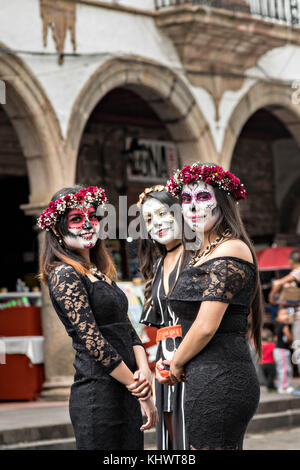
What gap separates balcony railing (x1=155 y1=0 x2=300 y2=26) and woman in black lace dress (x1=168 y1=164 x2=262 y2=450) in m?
10.0

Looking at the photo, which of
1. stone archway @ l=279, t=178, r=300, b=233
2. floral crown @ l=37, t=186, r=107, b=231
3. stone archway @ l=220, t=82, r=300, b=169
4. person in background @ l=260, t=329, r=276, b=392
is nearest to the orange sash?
floral crown @ l=37, t=186, r=107, b=231

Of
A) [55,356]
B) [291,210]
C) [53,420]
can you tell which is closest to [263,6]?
[291,210]

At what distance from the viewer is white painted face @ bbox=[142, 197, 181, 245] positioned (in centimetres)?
586

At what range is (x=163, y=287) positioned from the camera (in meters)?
5.49

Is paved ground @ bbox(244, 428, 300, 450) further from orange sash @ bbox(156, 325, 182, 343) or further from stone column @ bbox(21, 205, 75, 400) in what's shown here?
orange sash @ bbox(156, 325, 182, 343)

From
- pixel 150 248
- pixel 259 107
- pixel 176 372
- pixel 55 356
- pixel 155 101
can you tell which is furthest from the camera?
pixel 259 107

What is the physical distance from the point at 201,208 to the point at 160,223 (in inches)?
67.5

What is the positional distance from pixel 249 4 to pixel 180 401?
10.6 m

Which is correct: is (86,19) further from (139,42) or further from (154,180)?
(154,180)

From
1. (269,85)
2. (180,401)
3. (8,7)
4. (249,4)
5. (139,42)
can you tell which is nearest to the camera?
(180,401)

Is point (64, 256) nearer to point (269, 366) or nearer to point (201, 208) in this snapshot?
point (201, 208)

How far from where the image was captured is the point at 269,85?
15.5 meters

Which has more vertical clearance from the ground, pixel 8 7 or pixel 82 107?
pixel 8 7

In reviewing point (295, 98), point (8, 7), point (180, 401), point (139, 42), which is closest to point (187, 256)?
point (180, 401)
